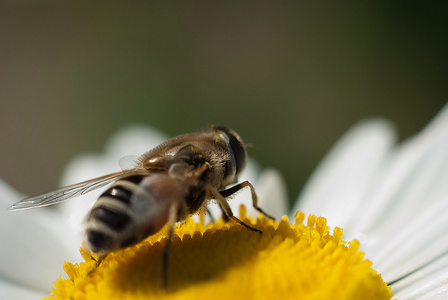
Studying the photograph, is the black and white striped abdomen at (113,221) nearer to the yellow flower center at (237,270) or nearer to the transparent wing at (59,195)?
the yellow flower center at (237,270)

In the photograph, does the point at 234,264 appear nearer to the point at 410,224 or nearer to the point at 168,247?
the point at 168,247

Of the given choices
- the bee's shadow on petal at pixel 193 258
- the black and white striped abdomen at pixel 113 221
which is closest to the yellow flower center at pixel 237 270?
the bee's shadow on petal at pixel 193 258

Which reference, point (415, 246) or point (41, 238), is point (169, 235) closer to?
point (415, 246)

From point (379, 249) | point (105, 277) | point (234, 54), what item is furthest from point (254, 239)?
point (234, 54)

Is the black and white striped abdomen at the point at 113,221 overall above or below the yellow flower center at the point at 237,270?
above

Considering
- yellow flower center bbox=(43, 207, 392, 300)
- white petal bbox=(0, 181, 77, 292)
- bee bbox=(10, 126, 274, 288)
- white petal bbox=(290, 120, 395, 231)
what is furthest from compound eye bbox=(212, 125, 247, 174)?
Result: white petal bbox=(0, 181, 77, 292)

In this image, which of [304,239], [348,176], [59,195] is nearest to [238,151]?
[304,239]

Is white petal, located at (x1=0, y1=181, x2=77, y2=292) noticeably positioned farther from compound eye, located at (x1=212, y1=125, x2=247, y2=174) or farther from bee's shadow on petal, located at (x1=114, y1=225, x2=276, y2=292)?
compound eye, located at (x1=212, y1=125, x2=247, y2=174)
